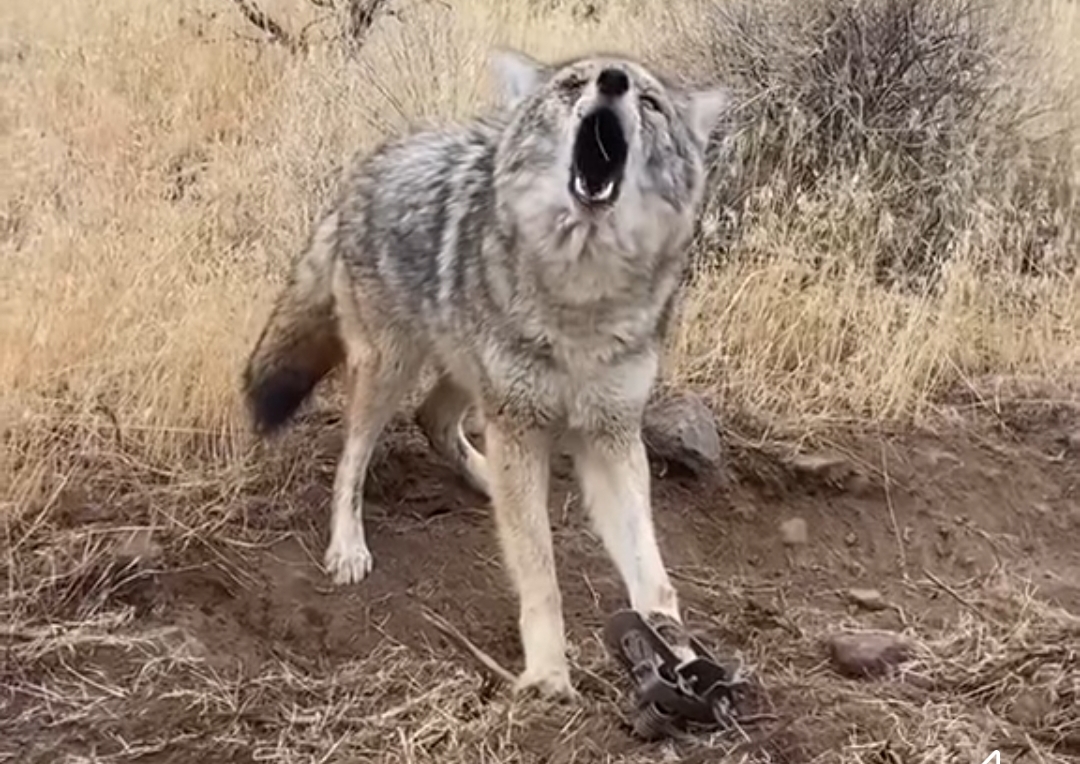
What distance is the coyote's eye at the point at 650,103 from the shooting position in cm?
374

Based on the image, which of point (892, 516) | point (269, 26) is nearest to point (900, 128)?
point (892, 516)

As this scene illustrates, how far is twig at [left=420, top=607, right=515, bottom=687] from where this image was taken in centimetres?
387

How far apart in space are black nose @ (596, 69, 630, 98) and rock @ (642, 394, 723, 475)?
5.42 ft

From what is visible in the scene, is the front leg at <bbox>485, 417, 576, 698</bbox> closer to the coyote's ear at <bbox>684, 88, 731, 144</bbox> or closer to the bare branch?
the coyote's ear at <bbox>684, 88, 731, 144</bbox>

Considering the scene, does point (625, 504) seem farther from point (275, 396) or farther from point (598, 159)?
point (275, 396)

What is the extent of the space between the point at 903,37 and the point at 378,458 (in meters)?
3.51

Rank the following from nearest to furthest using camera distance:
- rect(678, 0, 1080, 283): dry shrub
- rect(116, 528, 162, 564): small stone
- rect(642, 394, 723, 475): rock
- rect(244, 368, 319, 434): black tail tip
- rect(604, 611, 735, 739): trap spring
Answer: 1. rect(604, 611, 735, 739): trap spring
2. rect(116, 528, 162, 564): small stone
3. rect(244, 368, 319, 434): black tail tip
4. rect(642, 394, 723, 475): rock
5. rect(678, 0, 1080, 283): dry shrub

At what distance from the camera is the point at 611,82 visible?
3.62 metres

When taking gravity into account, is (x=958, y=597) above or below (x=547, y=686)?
below

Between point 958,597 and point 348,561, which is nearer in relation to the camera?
point 348,561

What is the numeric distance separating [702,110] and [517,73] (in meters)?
0.47

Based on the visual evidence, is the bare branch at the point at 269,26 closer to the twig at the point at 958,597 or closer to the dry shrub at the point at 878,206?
the dry shrub at the point at 878,206

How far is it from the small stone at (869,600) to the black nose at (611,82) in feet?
5.73

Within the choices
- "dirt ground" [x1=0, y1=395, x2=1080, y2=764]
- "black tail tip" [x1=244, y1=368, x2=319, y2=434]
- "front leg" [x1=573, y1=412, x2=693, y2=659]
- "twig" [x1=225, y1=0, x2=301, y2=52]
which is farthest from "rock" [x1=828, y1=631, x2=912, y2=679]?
"twig" [x1=225, y1=0, x2=301, y2=52]
